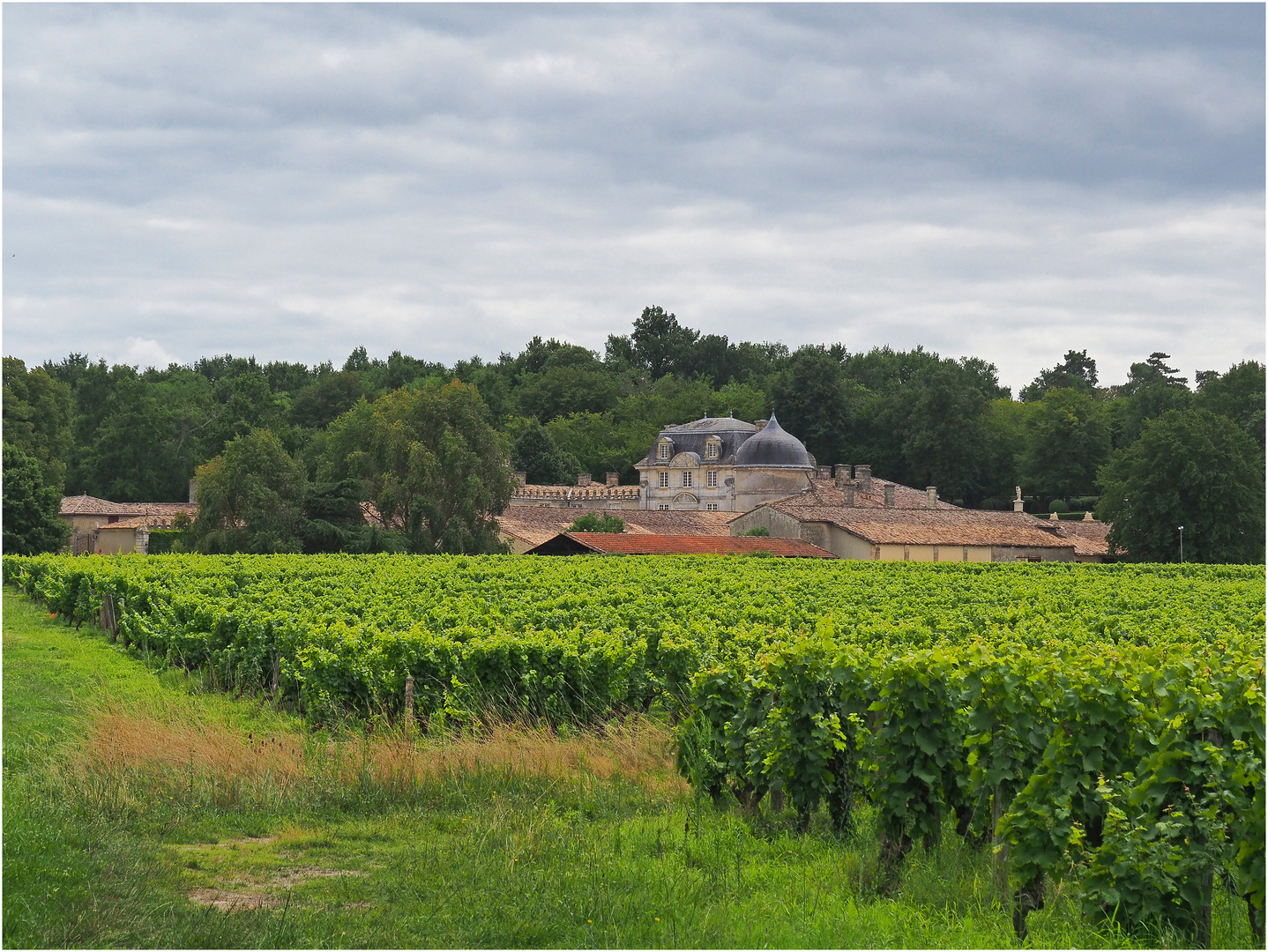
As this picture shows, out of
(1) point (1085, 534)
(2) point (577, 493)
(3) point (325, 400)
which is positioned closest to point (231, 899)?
(1) point (1085, 534)

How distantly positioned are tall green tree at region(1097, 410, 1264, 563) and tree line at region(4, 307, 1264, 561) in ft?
0.45

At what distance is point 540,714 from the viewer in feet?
45.7

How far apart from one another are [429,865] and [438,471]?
186ft

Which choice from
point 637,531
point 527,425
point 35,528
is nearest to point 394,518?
point 637,531

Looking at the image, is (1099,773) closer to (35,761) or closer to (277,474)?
(35,761)

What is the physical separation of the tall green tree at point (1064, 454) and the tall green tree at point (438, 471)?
48892mm

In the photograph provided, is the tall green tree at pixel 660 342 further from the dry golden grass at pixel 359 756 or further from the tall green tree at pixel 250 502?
the dry golden grass at pixel 359 756

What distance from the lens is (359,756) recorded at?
11500mm

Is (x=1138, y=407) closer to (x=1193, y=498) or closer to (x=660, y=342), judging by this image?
(x=1193, y=498)

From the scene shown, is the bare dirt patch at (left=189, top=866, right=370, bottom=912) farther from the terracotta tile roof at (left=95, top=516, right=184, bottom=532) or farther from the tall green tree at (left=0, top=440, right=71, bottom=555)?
the terracotta tile roof at (left=95, top=516, right=184, bottom=532)

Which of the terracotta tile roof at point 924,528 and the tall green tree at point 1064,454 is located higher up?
the tall green tree at point 1064,454

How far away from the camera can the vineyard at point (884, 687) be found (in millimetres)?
6820

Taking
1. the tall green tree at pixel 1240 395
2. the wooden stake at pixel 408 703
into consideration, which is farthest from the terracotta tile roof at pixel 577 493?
the wooden stake at pixel 408 703

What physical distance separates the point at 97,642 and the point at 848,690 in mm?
21862
